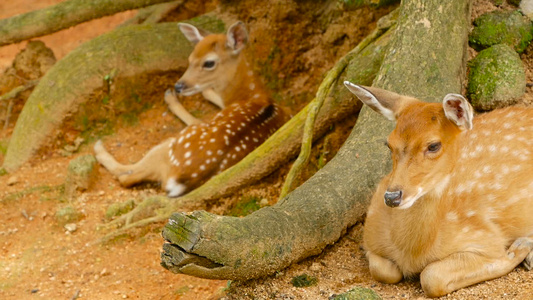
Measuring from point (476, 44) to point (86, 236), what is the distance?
11.3 ft

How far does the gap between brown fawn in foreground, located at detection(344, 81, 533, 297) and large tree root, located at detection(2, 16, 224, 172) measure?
13.0 ft

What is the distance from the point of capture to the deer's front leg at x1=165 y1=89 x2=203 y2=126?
290 inches

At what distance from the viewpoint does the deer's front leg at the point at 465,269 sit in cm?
366

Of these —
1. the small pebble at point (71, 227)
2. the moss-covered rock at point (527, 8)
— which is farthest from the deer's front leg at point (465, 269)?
the small pebble at point (71, 227)

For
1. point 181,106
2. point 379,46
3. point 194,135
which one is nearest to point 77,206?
point 194,135

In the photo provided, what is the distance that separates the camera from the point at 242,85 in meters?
7.42

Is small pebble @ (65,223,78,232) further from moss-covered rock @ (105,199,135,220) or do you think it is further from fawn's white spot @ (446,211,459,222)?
fawn's white spot @ (446,211,459,222)

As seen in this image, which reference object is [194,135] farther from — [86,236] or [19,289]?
[19,289]

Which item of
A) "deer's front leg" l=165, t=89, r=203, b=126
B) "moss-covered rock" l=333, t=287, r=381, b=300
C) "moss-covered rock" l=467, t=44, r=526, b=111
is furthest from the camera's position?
"deer's front leg" l=165, t=89, r=203, b=126

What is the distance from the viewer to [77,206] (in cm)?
620

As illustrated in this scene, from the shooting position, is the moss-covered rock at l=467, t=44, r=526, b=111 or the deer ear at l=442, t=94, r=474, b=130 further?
the moss-covered rock at l=467, t=44, r=526, b=111

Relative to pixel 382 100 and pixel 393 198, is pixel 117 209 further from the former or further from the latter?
pixel 393 198

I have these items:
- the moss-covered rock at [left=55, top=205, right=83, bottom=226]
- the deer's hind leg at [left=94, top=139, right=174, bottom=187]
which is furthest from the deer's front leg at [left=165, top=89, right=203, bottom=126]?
the moss-covered rock at [left=55, top=205, right=83, bottom=226]

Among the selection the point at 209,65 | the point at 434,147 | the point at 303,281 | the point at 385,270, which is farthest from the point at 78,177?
the point at 434,147
